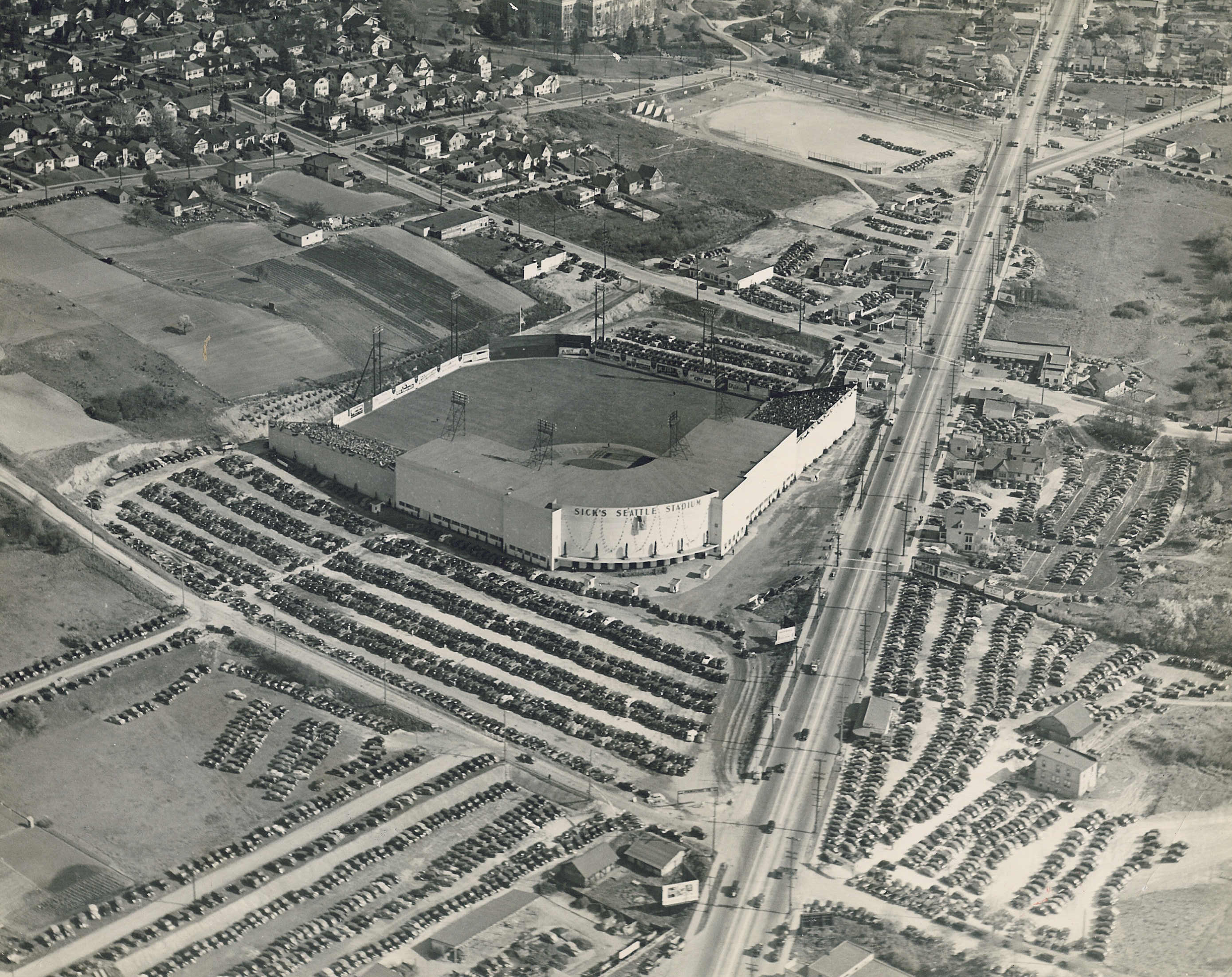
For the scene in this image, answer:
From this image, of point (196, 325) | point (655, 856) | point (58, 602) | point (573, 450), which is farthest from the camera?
point (196, 325)

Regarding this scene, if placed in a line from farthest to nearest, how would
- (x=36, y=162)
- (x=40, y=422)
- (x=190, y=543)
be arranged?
(x=36, y=162) → (x=40, y=422) → (x=190, y=543)

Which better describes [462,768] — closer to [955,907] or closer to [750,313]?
[955,907]

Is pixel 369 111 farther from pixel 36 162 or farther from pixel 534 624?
pixel 534 624

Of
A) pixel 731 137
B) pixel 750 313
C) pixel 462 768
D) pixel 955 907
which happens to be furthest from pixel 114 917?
pixel 731 137

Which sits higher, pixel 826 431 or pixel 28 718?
pixel 826 431

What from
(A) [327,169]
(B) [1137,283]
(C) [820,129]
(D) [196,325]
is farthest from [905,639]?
(C) [820,129]

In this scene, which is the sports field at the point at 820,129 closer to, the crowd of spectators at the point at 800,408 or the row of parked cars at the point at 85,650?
the crowd of spectators at the point at 800,408
